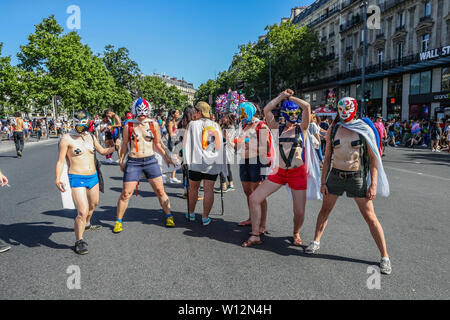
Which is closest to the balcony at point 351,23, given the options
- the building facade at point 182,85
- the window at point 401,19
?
the window at point 401,19

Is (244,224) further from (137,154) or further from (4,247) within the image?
(4,247)

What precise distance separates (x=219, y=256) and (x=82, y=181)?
1894 millimetres

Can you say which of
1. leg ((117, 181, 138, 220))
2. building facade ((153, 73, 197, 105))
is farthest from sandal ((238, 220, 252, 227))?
building facade ((153, 73, 197, 105))

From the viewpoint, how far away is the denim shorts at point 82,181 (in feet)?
13.6

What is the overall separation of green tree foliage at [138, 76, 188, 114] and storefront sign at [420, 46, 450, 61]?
233ft

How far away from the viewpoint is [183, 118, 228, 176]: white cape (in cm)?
502

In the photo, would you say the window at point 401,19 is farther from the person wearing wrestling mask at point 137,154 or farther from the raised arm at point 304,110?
the person wearing wrestling mask at point 137,154

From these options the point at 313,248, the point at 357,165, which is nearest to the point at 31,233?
the point at 313,248

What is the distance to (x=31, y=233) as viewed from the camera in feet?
15.7

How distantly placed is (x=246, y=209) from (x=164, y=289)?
3.17 m

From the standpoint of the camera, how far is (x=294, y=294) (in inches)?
118

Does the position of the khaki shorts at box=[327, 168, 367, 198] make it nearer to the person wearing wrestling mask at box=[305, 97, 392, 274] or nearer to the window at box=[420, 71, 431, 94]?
the person wearing wrestling mask at box=[305, 97, 392, 274]

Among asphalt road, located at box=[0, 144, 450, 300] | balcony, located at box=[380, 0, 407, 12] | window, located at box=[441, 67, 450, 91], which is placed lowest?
asphalt road, located at box=[0, 144, 450, 300]

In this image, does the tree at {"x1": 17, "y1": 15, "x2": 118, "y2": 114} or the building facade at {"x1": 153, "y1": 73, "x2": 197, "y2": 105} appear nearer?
the tree at {"x1": 17, "y1": 15, "x2": 118, "y2": 114}
